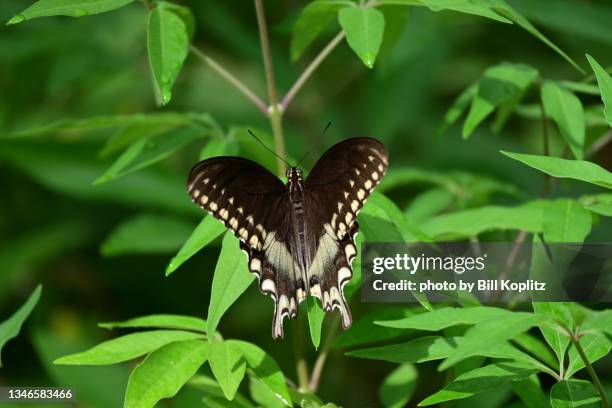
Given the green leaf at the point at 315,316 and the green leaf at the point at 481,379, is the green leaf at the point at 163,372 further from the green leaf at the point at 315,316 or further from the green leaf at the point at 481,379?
the green leaf at the point at 481,379

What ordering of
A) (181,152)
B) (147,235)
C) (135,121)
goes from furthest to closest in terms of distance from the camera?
(181,152) < (147,235) < (135,121)

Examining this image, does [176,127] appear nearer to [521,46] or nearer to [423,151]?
[423,151]

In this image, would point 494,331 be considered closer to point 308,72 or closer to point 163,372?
point 163,372

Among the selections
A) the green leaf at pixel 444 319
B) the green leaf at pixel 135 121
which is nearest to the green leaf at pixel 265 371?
the green leaf at pixel 444 319

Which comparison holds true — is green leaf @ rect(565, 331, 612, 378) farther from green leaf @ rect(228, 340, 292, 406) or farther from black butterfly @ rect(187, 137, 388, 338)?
green leaf @ rect(228, 340, 292, 406)

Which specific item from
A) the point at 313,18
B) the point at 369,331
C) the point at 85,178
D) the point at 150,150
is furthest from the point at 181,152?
the point at 369,331

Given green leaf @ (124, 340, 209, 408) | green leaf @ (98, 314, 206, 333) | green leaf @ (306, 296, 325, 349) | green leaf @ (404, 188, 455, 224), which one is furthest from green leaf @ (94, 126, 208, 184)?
green leaf @ (404, 188, 455, 224)

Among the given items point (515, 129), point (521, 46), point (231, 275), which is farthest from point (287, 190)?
point (515, 129)
